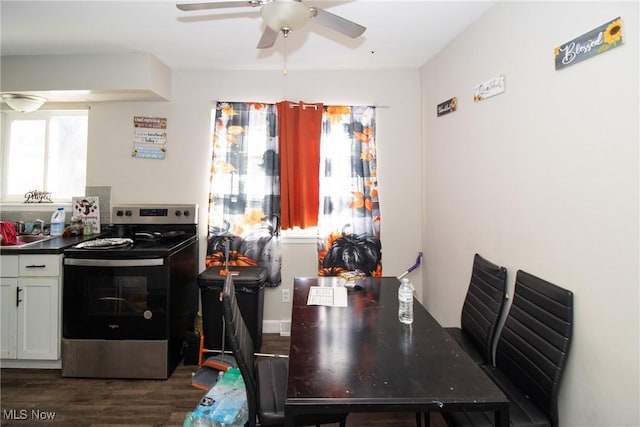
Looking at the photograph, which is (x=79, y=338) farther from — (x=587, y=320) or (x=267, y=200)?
(x=587, y=320)

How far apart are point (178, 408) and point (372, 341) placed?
1.51m

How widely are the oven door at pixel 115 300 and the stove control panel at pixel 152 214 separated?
0.70m

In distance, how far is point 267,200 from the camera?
2789mm

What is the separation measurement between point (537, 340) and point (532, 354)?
7 centimetres

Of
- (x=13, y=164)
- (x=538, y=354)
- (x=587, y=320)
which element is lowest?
(x=538, y=354)

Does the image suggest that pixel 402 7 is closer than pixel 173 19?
Yes

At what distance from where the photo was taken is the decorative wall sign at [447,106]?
227 centimetres

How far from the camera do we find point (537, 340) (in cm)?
134

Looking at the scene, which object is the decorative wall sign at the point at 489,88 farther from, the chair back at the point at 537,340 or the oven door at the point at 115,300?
the oven door at the point at 115,300

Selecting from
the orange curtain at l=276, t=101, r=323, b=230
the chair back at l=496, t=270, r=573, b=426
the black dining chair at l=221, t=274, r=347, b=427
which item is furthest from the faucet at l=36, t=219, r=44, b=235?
the chair back at l=496, t=270, r=573, b=426

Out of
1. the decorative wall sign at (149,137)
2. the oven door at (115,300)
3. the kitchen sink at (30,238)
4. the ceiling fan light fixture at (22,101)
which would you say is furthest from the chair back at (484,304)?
the ceiling fan light fixture at (22,101)

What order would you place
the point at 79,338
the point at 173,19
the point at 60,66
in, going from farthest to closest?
the point at 60,66 → the point at 79,338 → the point at 173,19

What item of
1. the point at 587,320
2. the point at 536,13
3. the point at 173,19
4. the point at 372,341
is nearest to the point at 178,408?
the point at 372,341

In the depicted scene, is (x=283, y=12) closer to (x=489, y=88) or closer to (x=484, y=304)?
(x=489, y=88)
